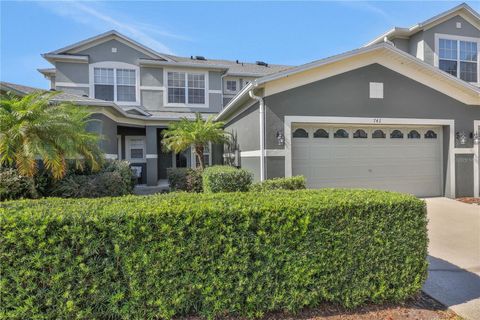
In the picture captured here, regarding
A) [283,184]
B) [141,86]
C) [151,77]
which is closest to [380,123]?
[283,184]

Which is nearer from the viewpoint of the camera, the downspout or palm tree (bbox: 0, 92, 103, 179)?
palm tree (bbox: 0, 92, 103, 179)

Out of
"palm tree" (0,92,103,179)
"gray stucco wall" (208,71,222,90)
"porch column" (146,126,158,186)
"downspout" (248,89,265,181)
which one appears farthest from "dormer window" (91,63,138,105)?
"downspout" (248,89,265,181)

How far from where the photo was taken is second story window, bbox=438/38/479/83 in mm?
12727

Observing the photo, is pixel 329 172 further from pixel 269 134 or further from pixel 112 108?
pixel 112 108

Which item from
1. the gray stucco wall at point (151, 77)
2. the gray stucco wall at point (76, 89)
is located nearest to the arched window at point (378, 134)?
the gray stucco wall at point (151, 77)

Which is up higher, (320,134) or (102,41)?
(102,41)

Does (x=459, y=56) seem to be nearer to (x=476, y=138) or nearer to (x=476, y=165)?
(x=476, y=138)

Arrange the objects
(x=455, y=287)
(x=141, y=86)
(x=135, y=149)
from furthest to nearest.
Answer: (x=135, y=149) → (x=141, y=86) → (x=455, y=287)

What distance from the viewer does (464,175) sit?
31.5 ft

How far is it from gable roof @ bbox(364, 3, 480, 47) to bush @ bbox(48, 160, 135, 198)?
45.0 ft

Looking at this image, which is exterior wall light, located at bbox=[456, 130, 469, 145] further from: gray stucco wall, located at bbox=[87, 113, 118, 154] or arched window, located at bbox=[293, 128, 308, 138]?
gray stucco wall, located at bbox=[87, 113, 118, 154]

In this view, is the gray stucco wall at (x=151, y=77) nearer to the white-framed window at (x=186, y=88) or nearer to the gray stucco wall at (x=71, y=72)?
the white-framed window at (x=186, y=88)

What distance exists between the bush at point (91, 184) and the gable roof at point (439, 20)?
1370 cm

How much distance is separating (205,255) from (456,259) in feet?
15.7
